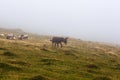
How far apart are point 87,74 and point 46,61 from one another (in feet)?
23.9

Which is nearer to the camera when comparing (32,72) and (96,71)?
(32,72)

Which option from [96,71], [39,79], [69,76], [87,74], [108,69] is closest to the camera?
[39,79]

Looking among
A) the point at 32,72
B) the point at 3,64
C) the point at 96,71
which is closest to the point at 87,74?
the point at 96,71

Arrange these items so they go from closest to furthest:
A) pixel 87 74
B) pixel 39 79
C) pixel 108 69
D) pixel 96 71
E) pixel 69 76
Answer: pixel 39 79
pixel 69 76
pixel 87 74
pixel 96 71
pixel 108 69

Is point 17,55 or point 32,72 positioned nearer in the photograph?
point 32,72

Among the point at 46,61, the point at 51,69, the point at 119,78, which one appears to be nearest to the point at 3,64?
the point at 51,69

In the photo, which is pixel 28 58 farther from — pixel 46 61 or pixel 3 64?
pixel 3 64

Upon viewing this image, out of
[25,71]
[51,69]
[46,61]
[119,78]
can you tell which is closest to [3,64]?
[25,71]

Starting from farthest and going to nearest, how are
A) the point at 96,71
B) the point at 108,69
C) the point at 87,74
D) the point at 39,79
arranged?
the point at 108,69, the point at 96,71, the point at 87,74, the point at 39,79

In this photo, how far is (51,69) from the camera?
3431cm

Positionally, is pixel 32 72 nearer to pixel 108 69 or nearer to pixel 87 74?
pixel 87 74

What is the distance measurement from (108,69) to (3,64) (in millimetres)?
12213

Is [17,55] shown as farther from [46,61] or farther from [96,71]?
[96,71]

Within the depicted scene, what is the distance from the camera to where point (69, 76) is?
3134cm
